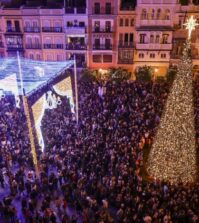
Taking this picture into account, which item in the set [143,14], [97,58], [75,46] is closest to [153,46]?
[143,14]

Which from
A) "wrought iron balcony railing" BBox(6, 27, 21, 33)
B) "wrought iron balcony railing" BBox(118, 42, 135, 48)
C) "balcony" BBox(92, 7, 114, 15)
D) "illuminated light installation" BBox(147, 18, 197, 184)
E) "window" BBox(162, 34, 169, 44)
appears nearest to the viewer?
"illuminated light installation" BBox(147, 18, 197, 184)

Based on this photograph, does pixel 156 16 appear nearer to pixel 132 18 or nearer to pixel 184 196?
pixel 132 18

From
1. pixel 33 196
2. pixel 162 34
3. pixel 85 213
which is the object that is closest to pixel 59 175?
pixel 33 196

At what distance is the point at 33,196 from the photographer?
20.9 metres

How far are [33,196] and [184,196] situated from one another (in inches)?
348

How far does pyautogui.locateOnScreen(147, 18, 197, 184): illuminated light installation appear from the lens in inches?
763

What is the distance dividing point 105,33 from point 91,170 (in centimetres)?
2387

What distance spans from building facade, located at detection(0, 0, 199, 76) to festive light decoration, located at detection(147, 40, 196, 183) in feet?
71.0

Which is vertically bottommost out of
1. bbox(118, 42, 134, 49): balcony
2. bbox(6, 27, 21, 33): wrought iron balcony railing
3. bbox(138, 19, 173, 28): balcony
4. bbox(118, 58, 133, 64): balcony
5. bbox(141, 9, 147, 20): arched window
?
bbox(118, 58, 133, 64): balcony

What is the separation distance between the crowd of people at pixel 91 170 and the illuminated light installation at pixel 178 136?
116cm

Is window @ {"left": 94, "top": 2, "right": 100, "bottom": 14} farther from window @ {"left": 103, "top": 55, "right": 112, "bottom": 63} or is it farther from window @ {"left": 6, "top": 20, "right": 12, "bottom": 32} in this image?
window @ {"left": 6, "top": 20, "right": 12, "bottom": 32}

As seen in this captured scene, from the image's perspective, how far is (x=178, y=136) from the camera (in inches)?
810

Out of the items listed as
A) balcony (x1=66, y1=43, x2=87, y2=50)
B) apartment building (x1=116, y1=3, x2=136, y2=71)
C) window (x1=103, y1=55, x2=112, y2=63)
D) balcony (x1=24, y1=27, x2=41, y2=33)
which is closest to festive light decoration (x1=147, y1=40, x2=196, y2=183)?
apartment building (x1=116, y1=3, x2=136, y2=71)

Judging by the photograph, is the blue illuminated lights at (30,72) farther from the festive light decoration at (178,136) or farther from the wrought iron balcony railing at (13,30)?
the wrought iron balcony railing at (13,30)
